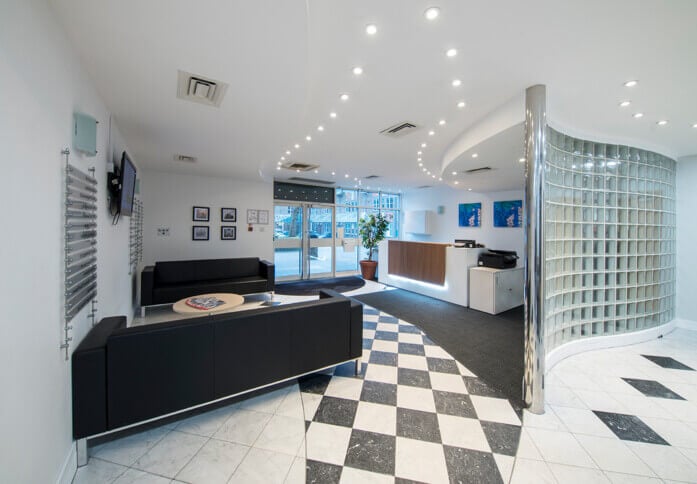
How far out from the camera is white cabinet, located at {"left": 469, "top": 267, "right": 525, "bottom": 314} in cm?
499

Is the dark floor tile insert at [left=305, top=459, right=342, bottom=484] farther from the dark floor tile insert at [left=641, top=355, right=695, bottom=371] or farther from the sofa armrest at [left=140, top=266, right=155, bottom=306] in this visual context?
the sofa armrest at [left=140, top=266, right=155, bottom=306]

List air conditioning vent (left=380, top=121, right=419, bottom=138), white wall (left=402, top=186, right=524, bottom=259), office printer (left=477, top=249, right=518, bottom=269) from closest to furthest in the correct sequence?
air conditioning vent (left=380, top=121, right=419, bottom=138) → office printer (left=477, top=249, right=518, bottom=269) → white wall (left=402, top=186, right=524, bottom=259)

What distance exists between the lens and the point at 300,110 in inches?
109

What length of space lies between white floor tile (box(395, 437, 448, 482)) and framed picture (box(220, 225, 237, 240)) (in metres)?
5.79

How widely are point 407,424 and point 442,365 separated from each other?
1.13m

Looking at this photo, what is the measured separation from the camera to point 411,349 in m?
3.54

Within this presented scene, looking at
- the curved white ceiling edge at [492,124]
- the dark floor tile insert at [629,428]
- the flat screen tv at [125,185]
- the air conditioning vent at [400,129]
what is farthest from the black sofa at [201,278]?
the dark floor tile insert at [629,428]

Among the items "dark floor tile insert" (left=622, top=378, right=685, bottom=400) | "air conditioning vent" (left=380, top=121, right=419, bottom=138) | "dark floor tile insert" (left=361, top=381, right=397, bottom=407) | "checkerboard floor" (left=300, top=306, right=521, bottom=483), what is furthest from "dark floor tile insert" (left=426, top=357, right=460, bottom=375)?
"air conditioning vent" (left=380, top=121, right=419, bottom=138)

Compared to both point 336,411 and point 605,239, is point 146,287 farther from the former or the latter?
point 605,239

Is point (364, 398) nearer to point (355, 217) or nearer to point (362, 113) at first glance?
point (362, 113)

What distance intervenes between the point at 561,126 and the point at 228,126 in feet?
12.3

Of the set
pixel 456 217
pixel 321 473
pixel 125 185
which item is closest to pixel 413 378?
pixel 321 473

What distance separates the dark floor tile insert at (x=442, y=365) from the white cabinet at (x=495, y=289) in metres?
2.28

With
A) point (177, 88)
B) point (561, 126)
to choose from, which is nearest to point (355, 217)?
point (561, 126)
